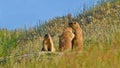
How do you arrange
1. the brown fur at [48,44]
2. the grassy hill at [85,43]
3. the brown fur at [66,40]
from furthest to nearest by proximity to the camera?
the brown fur at [48,44] → the brown fur at [66,40] → the grassy hill at [85,43]

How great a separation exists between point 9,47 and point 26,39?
6.73 feet

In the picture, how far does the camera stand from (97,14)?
813 inches

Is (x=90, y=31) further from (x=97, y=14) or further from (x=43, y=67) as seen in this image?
(x=43, y=67)

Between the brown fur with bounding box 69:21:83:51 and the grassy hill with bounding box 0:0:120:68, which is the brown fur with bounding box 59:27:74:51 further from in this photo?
the grassy hill with bounding box 0:0:120:68

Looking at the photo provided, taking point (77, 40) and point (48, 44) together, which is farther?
point (48, 44)

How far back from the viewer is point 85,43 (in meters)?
14.8

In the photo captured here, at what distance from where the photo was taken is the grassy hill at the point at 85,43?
1058 cm

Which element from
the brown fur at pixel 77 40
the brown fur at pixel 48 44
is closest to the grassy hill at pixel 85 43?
the brown fur at pixel 77 40

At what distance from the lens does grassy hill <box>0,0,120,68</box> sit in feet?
34.7

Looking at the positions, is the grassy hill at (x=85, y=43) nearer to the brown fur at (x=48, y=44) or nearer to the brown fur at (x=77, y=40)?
the brown fur at (x=77, y=40)

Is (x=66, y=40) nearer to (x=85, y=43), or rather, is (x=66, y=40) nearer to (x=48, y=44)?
(x=48, y=44)

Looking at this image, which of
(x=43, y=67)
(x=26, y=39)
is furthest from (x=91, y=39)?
(x=26, y=39)

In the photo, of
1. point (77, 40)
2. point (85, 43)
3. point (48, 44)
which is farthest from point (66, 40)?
point (85, 43)

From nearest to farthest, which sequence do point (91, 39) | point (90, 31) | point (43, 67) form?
point (43, 67)
point (91, 39)
point (90, 31)
